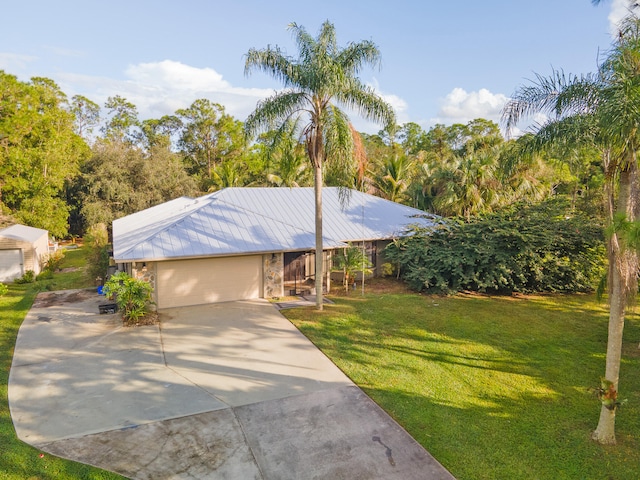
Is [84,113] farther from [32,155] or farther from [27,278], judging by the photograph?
[27,278]

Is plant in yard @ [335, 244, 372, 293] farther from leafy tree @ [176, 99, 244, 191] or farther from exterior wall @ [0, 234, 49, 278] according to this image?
leafy tree @ [176, 99, 244, 191]

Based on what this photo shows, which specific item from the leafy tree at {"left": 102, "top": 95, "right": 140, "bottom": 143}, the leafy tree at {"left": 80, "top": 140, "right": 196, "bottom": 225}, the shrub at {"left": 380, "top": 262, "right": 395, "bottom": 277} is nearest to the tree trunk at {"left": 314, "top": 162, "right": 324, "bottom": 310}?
the shrub at {"left": 380, "top": 262, "right": 395, "bottom": 277}

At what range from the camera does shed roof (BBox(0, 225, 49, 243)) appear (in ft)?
Result: 65.3

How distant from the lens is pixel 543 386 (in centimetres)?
859

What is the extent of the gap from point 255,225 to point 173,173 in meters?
19.8

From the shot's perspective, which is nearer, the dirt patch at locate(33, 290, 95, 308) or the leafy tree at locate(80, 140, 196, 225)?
the dirt patch at locate(33, 290, 95, 308)

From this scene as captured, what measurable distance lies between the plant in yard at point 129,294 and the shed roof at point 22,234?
1120cm

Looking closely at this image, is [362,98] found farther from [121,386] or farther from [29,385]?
[29,385]

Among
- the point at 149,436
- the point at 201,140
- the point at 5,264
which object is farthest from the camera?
the point at 201,140

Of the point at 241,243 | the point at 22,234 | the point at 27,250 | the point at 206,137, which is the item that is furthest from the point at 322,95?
the point at 206,137

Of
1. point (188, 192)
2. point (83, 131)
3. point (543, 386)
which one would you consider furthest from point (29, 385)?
point (83, 131)

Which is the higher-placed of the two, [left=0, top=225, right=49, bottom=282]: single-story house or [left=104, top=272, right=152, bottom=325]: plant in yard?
[left=0, top=225, right=49, bottom=282]: single-story house

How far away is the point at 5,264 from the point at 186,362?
15807 millimetres

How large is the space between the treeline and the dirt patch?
9.14 metres
